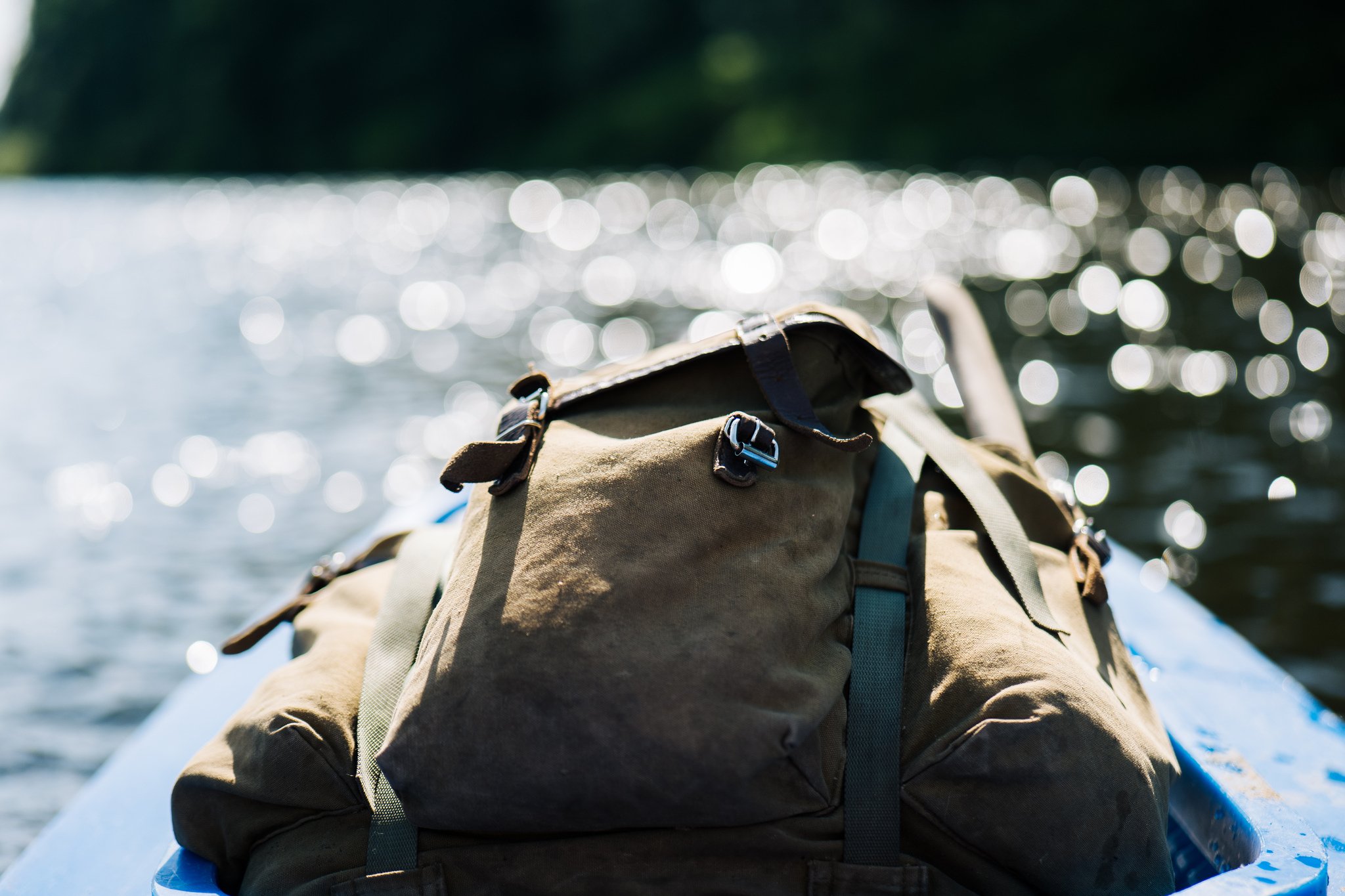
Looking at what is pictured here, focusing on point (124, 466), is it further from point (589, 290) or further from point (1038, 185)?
point (1038, 185)

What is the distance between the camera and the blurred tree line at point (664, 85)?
25938 millimetres

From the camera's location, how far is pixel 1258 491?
602 centimetres

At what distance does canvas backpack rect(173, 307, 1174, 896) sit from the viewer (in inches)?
45.0

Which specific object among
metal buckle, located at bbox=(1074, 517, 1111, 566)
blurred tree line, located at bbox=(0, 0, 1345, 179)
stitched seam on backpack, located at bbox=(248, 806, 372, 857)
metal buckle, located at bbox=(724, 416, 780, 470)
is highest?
blurred tree line, located at bbox=(0, 0, 1345, 179)

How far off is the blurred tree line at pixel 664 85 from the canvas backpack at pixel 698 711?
24.7m

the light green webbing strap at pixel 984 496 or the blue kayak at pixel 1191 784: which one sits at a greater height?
the light green webbing strap at pixel 984 496

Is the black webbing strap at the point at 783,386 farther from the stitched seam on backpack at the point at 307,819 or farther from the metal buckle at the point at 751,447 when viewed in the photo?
the stitched seam on backpack at the point at 307,819

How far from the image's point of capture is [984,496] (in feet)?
5.25

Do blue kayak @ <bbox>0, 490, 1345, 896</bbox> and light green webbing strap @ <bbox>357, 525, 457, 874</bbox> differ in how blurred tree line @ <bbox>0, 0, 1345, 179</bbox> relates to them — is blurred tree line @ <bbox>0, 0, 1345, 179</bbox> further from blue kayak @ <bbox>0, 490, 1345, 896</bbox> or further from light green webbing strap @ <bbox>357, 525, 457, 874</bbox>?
light green webbing strap @ <bbox>357, 525, 457, 874</bbox>

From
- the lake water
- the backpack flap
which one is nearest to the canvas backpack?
the backpack flap

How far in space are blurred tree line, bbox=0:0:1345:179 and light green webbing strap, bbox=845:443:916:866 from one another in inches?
967

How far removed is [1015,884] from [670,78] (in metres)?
38.7

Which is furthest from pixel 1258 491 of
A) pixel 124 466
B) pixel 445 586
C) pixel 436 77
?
pixel 436 77

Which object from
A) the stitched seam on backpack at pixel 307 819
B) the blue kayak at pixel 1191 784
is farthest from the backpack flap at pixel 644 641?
the blue kayak at pixel 1191 784
